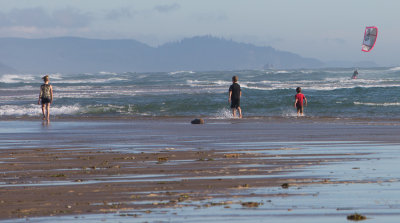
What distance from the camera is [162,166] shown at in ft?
29.1

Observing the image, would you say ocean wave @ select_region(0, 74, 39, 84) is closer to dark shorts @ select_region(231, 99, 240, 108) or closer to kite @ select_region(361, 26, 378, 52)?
kite @ select_region(361, 26, 378, 52)

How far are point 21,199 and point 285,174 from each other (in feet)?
9.41

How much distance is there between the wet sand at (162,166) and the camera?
246 inches

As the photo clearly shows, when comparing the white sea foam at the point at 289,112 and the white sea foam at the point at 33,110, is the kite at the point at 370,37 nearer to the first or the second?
the white sea foam at the point at 289,112

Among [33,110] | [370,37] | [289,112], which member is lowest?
[33,110]

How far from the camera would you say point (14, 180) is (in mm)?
7723

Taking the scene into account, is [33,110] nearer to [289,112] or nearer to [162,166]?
[289,112]

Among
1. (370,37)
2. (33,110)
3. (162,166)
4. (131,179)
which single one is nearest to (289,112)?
(33,110)

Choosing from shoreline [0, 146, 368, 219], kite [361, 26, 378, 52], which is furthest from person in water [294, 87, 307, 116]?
kite [361, 26, 378, 52]

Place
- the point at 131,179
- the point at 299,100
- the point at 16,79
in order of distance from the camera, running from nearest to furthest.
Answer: the point at 131,179 → the point at 299,100 → the point at 16,79

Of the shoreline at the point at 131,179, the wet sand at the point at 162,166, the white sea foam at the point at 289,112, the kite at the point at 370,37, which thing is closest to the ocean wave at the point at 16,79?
the kite at the point at 370,37

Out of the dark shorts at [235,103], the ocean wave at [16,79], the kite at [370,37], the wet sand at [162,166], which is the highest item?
the kite at [370,37]

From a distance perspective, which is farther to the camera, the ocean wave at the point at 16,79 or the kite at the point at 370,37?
the ocean wave at the point at 16,79

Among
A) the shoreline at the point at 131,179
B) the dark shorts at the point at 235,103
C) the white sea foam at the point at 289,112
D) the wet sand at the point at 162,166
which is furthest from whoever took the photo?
the white sea foam at the point at 289,112
